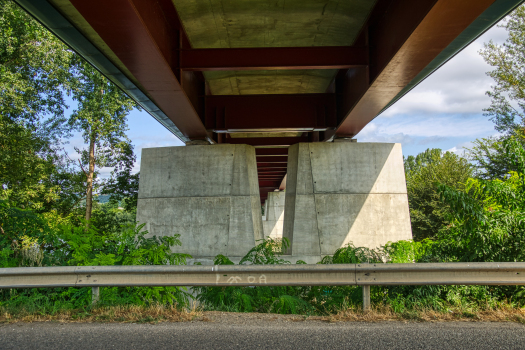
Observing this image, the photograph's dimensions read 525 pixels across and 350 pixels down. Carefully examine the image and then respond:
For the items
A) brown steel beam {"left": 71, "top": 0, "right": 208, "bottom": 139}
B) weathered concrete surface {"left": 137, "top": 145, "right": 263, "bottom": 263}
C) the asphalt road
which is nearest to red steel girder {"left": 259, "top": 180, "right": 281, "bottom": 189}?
weathered concrete surface {"left": 137, "top": 145, "right": 263, "bottom": 263}

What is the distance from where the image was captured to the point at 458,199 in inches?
179

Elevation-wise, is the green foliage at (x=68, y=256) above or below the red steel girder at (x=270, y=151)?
below

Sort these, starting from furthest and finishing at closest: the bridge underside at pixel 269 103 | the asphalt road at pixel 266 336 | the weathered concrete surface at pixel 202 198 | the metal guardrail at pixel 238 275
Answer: the weathered concrete surface at pixel 202 198
the bridge underside at pixel 269 103
the metal guardrail at pixel 238 275
the asphalt road at pixel 266 336

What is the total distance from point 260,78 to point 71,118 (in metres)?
21.5

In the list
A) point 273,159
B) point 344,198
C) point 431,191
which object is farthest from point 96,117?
point 431,191

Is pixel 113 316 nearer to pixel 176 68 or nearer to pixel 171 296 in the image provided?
pixel 171 296

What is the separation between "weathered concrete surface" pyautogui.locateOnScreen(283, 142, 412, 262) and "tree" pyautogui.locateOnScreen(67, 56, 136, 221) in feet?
67.0

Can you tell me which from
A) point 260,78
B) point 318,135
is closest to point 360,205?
point 318,135

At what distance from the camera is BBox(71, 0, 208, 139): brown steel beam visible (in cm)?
424

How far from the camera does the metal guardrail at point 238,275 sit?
3.74 meters

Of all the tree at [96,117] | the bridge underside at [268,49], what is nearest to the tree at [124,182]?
the tree at [96,117]

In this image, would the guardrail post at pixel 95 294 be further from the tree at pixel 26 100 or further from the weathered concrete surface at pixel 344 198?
the tree at pixel 26 100

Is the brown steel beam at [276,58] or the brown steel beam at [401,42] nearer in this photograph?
the brown steel beam at [401,42]

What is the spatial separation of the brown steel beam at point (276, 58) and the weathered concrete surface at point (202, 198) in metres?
4.09
